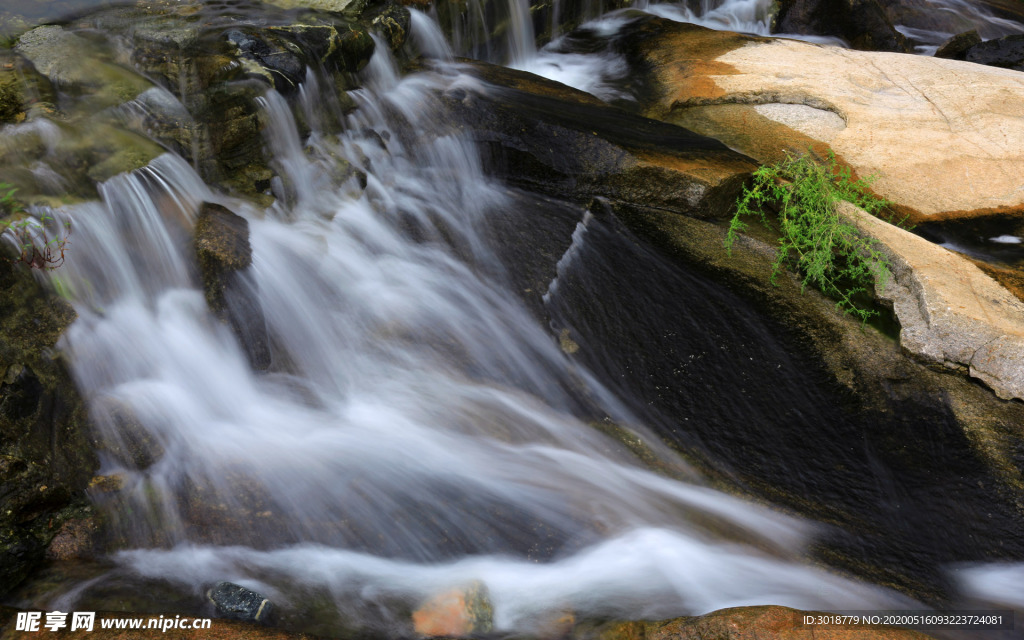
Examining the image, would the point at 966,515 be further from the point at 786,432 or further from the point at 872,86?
the point at 872,86

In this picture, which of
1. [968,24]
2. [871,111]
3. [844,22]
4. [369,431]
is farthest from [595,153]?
[968,24]

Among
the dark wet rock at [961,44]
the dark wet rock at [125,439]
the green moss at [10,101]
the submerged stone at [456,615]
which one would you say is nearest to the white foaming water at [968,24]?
the dark wet rock at [961,44]

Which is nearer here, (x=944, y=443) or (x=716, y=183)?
(x=944, y=443)

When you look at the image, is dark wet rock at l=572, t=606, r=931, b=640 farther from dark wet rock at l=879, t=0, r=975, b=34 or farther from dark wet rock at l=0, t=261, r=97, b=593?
dark wet rock at l=879, t=0, r=975, b=34

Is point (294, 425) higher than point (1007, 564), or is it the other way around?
point (294, 425)

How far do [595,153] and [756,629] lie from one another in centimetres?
361

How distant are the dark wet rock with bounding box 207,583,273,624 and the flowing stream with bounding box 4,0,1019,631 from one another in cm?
10

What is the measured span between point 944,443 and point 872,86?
444 centimetres

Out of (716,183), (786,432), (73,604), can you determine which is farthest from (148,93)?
(786,432)

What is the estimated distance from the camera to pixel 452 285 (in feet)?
16.7

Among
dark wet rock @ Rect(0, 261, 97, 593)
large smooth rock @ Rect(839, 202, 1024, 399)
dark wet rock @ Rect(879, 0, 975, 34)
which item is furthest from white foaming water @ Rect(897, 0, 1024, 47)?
dark wet rock @ Rect(0, 261, 97, 593)

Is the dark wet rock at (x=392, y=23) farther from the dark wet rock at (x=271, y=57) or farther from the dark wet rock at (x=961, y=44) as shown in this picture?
the dark wet rock at (x=961, y=44)

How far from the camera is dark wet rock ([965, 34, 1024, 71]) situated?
855cm

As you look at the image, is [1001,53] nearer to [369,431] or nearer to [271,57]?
[271,57]
